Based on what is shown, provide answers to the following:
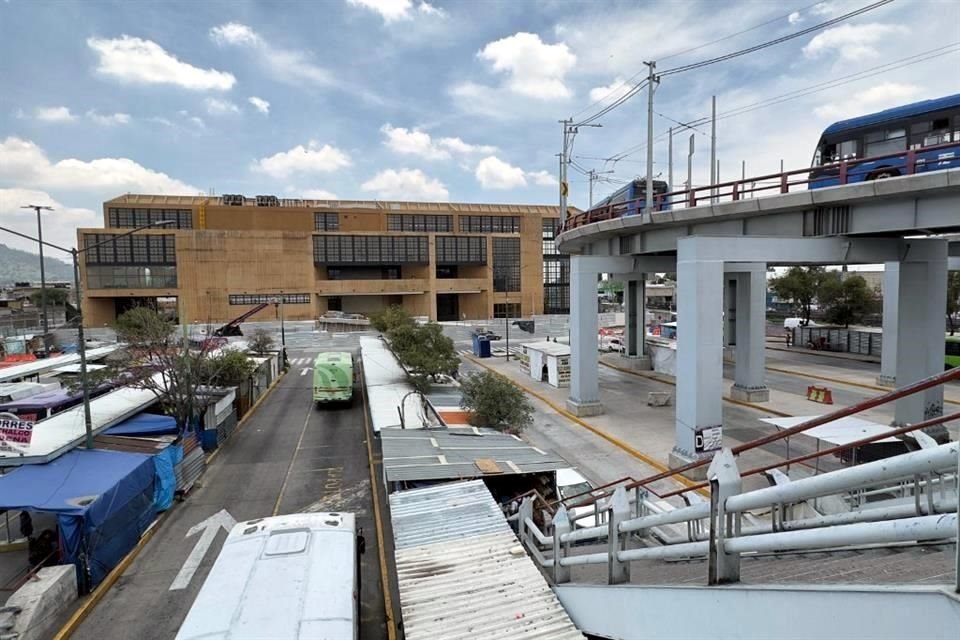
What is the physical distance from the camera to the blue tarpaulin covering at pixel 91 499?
11141mm

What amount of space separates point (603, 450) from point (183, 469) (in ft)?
43.1

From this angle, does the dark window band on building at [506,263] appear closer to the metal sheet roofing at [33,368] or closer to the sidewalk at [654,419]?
the sidewalk at [654,419]

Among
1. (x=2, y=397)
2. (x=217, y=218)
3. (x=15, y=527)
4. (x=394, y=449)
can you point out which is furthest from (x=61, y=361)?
(x=217, y=218)

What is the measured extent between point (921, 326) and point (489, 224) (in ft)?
261

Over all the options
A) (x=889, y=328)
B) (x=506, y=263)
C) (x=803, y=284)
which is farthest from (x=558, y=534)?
(x=506, y=263)

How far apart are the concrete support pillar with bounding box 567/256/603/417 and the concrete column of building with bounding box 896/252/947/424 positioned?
33.9ft

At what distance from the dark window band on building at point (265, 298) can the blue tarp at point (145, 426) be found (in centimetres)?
6213

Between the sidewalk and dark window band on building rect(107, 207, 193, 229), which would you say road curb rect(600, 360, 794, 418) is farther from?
dark window band on building rect(107, 207, 193, 229)

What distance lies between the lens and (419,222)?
93.2 metres

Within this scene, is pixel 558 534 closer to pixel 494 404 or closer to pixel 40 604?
pixel 40 604

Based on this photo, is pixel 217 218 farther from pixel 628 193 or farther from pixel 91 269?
pixel 628 193

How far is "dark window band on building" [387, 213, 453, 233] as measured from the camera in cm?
9238

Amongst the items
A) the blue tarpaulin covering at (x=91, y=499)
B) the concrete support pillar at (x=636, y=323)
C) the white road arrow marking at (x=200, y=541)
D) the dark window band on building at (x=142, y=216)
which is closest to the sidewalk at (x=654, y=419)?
the concrete support pillar at (x=636, y=323)

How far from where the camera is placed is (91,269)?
73.9 meters
